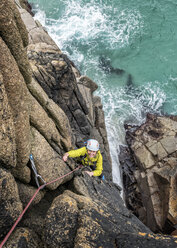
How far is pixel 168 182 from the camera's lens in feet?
55.5

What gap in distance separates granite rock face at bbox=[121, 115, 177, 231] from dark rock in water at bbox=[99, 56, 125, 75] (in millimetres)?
10290

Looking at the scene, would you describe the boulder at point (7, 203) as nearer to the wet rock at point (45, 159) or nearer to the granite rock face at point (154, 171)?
the wet rock at point (45, 159)

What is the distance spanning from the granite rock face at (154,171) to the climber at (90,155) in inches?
405

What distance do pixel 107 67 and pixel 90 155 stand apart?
24.8m

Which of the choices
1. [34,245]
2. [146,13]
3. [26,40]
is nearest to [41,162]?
[34,245]

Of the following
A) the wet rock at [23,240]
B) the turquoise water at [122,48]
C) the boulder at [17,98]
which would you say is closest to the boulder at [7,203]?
the wet rock at [23,240]

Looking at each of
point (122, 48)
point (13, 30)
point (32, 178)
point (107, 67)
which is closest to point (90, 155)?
point (32, 178)

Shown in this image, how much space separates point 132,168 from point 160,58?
20745 millimetres

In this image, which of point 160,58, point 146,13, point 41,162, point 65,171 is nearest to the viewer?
point 41,162

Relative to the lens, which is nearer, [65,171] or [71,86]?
[65,171]

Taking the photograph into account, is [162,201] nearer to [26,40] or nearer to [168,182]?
[168,182]

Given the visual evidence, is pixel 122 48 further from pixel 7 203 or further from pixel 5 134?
pixel 7 203

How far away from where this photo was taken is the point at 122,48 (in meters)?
32.7

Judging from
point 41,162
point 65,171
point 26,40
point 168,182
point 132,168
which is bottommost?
point 132,168
